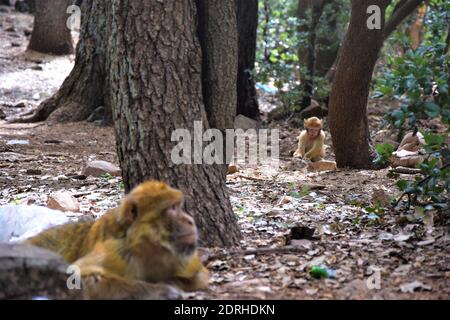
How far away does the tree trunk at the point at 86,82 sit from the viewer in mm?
12836

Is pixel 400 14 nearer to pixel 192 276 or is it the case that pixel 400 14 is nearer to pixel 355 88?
pixel 355 88

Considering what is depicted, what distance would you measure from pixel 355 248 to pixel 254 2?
899cm

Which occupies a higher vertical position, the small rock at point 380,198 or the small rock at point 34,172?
the small rock at point 380,198

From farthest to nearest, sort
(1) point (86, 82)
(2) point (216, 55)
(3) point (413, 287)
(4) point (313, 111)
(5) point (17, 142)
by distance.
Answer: (4) point (313, 111)
(1) point (86, 82)
(5) point (17, 142)
(2) point (216, 55)
(3) point (413, 287)

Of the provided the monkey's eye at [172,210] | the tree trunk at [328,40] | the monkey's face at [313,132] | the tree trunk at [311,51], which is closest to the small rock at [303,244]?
the monkey's eye at [172,210]

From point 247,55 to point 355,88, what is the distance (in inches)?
189

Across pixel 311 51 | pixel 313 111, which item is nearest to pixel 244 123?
pixel 313 111

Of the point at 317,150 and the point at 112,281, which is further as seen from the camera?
the point at 317,150

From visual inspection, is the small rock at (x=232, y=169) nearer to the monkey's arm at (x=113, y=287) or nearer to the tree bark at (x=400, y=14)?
the tree bark at (x=400, y=14)

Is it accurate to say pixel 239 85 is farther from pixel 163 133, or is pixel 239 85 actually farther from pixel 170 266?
pixel 170 266

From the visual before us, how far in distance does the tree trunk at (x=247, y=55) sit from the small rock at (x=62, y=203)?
7.24 m

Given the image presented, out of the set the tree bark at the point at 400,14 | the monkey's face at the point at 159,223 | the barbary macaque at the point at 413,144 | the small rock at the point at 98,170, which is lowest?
the small rock at the point at 98,170

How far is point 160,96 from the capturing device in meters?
5.34

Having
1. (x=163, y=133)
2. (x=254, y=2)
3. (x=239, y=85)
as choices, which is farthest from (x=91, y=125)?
(x=163, y=133)
